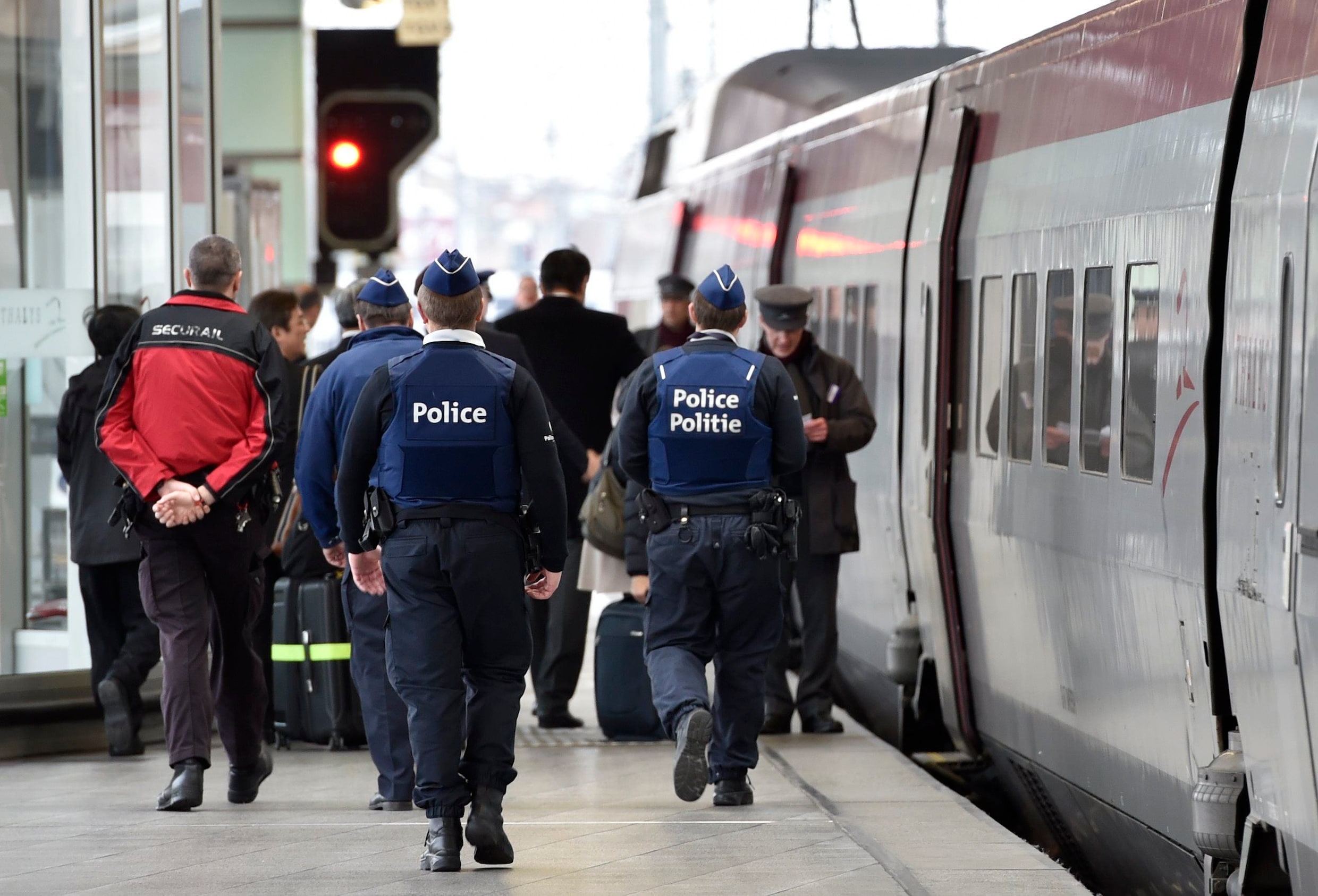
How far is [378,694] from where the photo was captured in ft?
22.8

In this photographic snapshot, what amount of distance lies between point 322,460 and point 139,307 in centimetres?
291

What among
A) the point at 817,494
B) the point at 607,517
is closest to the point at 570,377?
the point at 607,517

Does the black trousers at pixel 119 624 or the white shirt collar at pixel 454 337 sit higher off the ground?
the white shirt collar at pixel 454 337

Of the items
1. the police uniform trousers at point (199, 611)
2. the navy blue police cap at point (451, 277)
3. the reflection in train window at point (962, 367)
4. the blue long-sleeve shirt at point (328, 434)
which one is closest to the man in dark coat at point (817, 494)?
the reflection in train window at point (962, 367)

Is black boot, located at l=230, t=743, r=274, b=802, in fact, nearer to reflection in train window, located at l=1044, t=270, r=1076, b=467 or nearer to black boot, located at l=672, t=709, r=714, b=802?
black boot, located at l=672, t=709, r=714, b=802

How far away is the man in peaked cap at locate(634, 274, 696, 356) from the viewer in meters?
11.8

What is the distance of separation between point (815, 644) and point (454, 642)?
344cm

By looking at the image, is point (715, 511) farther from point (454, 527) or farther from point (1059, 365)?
point (454, 527)

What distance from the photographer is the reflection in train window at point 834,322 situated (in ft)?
36.8

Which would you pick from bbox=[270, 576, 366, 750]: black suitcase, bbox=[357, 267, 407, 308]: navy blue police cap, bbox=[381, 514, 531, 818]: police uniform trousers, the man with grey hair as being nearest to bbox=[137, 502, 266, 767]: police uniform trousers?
the man with grey hair

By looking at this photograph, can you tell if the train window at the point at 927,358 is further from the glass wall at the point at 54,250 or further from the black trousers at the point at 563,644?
the glass wall at the point at 54,250

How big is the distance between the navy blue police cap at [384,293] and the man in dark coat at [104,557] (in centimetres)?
181

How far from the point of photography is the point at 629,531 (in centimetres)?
784

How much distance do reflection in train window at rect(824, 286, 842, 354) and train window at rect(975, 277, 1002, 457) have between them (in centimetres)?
287
